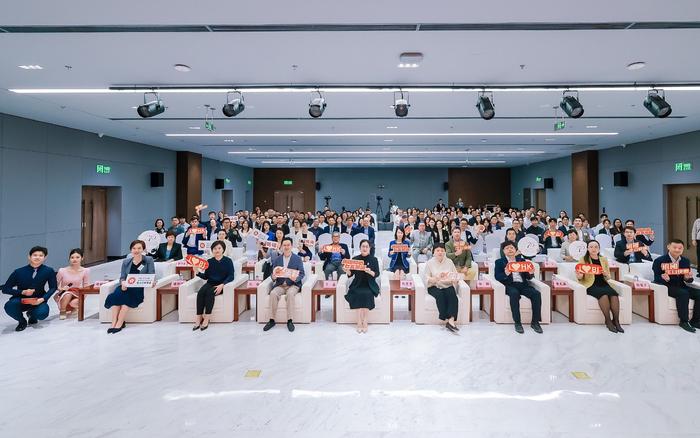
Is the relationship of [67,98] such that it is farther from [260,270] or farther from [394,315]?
[394,315]

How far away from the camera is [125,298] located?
5688 millimetres

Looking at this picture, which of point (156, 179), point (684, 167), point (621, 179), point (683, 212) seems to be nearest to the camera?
point (684, 167)

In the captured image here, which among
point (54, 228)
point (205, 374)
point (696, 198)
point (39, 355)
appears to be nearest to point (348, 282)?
point (205, 374)

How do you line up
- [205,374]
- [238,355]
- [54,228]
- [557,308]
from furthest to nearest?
[54,228], [557,308], [238,355], [205,374]

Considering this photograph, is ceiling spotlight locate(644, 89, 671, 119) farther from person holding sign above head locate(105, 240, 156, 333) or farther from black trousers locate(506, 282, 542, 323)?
person holding sign above head locate(105, 240, 156, 333)

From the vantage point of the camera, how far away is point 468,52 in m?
4.75

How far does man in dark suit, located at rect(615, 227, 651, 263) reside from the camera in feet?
23.3

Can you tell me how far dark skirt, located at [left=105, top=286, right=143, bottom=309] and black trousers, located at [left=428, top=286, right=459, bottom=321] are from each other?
4196 millimetres

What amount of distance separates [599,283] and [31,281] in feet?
26.2

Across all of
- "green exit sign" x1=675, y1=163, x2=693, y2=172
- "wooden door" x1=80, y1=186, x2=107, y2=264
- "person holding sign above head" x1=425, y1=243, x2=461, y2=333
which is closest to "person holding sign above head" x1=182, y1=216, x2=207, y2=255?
"wooden door" x1=80, y1=186, x2=107, y2=264

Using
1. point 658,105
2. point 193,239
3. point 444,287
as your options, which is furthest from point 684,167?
point 193,239

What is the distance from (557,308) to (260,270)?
206 inches

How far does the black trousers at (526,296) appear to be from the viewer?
5590 millimetres

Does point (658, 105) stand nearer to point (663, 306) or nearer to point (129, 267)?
point (663, 306)
